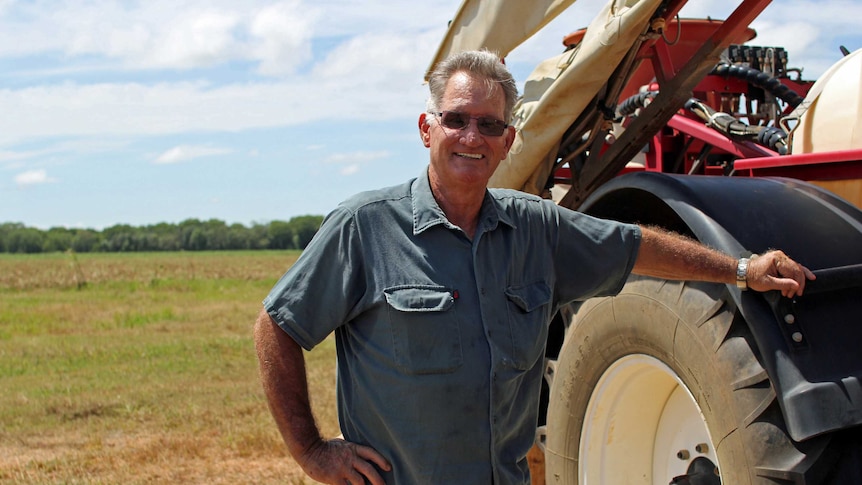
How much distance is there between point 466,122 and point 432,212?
0.80ft

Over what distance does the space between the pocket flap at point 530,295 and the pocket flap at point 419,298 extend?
181 millimetres

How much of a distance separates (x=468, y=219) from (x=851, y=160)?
3.79ft

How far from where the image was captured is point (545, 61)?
3.71 metres

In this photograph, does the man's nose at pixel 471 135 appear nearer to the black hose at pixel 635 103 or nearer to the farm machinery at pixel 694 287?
the farm machinery at pixel 694 287

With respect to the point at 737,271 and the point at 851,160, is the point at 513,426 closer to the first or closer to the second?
the point at 737,271

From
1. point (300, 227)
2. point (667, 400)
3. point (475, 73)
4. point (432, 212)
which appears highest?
point (300, 227)

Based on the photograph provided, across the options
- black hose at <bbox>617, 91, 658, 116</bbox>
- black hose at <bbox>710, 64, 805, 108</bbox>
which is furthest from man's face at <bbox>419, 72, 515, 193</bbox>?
black hose at <bbox>710, 64, 805, 108</bbox>

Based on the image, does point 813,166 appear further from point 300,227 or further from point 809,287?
point 300,227

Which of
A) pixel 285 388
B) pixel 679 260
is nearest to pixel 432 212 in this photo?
pixel 285 388

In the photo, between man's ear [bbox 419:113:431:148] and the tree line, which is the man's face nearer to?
man's ear [bbox 419:113:431:148]

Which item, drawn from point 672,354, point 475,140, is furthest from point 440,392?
point 672,354

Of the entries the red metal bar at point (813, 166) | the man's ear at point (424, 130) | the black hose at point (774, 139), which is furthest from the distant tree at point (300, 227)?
the man's ear at point (424, 130)

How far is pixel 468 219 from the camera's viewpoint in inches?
91.4

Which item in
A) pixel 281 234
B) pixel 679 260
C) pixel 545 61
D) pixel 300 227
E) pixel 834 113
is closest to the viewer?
pixel 679 260
